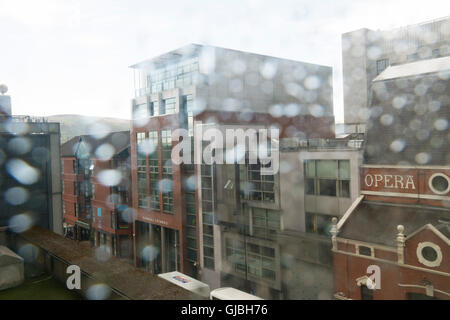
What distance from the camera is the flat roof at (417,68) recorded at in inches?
1035

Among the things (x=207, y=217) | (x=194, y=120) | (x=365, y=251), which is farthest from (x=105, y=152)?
(x=365, y=251)

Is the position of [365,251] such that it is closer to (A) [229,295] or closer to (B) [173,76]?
(A) [229,295]

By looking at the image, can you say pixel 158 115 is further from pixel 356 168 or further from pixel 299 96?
pixel 356 168

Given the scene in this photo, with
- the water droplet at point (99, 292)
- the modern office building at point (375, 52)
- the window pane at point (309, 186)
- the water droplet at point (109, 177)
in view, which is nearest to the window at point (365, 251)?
the window pane at point (309, 186)

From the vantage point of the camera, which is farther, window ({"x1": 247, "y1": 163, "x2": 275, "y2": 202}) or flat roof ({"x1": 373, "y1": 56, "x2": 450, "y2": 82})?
window ({"x1": 247, "y1": 163, "x2": 275, "y2": 202})

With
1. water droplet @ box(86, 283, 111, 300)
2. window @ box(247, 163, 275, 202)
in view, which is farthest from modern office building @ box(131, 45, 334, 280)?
water droplet @ box(86, 283, 111, 300)

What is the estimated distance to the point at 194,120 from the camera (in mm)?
43875

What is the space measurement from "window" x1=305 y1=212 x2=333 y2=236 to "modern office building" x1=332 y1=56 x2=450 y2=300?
4251 mm

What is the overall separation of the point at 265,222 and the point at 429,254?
1596 centimetres

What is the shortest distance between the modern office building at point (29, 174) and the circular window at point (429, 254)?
24.3m

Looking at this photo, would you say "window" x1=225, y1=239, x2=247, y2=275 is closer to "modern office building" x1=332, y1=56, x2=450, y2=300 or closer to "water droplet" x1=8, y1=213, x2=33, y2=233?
"modern office building" x1=332, y1=56, x2=450, y2=300

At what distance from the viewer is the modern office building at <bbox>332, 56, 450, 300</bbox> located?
69.8 ft

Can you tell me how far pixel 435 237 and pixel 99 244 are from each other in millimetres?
55883

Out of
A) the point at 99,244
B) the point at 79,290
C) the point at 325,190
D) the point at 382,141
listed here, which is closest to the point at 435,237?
the point at 382,141
